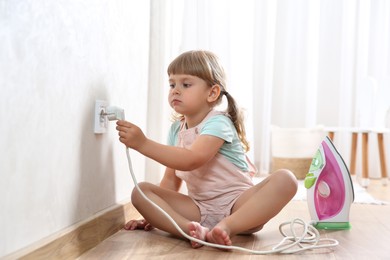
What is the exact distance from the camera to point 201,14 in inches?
117

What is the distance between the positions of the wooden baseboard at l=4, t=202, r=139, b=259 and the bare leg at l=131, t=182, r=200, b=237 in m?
0.09

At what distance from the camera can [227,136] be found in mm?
1340

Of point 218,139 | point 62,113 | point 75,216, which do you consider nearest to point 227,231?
point 218,139

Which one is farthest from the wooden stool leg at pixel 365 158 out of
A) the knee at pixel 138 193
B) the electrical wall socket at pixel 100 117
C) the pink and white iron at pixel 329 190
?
the electrical wall socket at pixel 100 117

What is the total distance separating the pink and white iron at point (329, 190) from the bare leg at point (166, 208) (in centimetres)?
36

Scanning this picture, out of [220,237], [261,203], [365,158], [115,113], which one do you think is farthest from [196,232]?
[365,158]

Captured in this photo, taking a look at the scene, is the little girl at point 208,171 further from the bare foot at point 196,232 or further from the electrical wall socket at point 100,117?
the electrical wall socket at point 100,117

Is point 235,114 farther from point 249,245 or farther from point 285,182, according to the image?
point 249,245

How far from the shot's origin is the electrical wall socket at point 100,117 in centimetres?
126

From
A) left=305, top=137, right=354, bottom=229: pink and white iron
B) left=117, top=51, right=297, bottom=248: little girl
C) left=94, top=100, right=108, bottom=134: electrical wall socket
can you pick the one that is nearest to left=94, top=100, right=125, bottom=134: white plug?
left=94, top=100, right=108, bottom=134: electrical wall socket

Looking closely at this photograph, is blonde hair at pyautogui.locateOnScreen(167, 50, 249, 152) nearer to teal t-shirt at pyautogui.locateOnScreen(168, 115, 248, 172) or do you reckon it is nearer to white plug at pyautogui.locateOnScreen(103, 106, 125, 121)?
teal t-shirt at pyautogui.locateOnScreen(168, 115, 248, 172)

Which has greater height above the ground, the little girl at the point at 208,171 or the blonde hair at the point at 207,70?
the blonde hair at the point at 207,70

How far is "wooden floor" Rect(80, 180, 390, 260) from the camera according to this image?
1.15 meters

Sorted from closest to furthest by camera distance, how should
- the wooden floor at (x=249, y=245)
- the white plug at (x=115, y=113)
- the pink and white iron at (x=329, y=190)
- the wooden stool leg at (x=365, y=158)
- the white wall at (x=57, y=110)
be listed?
the white wall at (x=57, y=110), the wooden floor at (x=249, y=245), the white plug at (x=115, y=113), the pink and white iron at (x=329, y=190), the wooden stool leg at (x=365, y=158)
